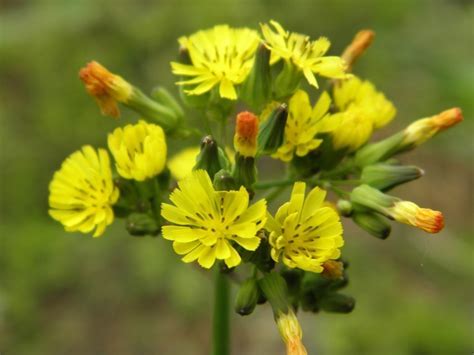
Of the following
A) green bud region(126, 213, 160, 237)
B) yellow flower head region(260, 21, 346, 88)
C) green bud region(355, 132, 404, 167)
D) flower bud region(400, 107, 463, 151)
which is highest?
yellow flower head region(260, 21, 346, 88)

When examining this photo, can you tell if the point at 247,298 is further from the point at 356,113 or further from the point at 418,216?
the point at 356,113

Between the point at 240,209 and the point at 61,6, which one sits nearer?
the point at 240,209

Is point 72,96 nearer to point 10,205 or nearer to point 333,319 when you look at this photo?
point 10,205

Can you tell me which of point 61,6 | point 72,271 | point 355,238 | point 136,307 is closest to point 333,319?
point 355,238

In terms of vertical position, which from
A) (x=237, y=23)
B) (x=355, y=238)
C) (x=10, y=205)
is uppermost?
(x=237, y=23)

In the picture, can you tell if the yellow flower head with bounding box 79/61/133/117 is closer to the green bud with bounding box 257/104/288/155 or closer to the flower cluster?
the flower cluster

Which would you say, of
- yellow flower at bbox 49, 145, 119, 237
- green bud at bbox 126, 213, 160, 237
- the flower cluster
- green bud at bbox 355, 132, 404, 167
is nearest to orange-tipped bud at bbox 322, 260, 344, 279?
the flower cluster

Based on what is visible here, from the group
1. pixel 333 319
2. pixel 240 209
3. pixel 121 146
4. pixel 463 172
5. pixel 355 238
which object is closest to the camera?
pixel 240 209

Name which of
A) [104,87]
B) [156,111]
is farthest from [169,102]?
[104,87]
